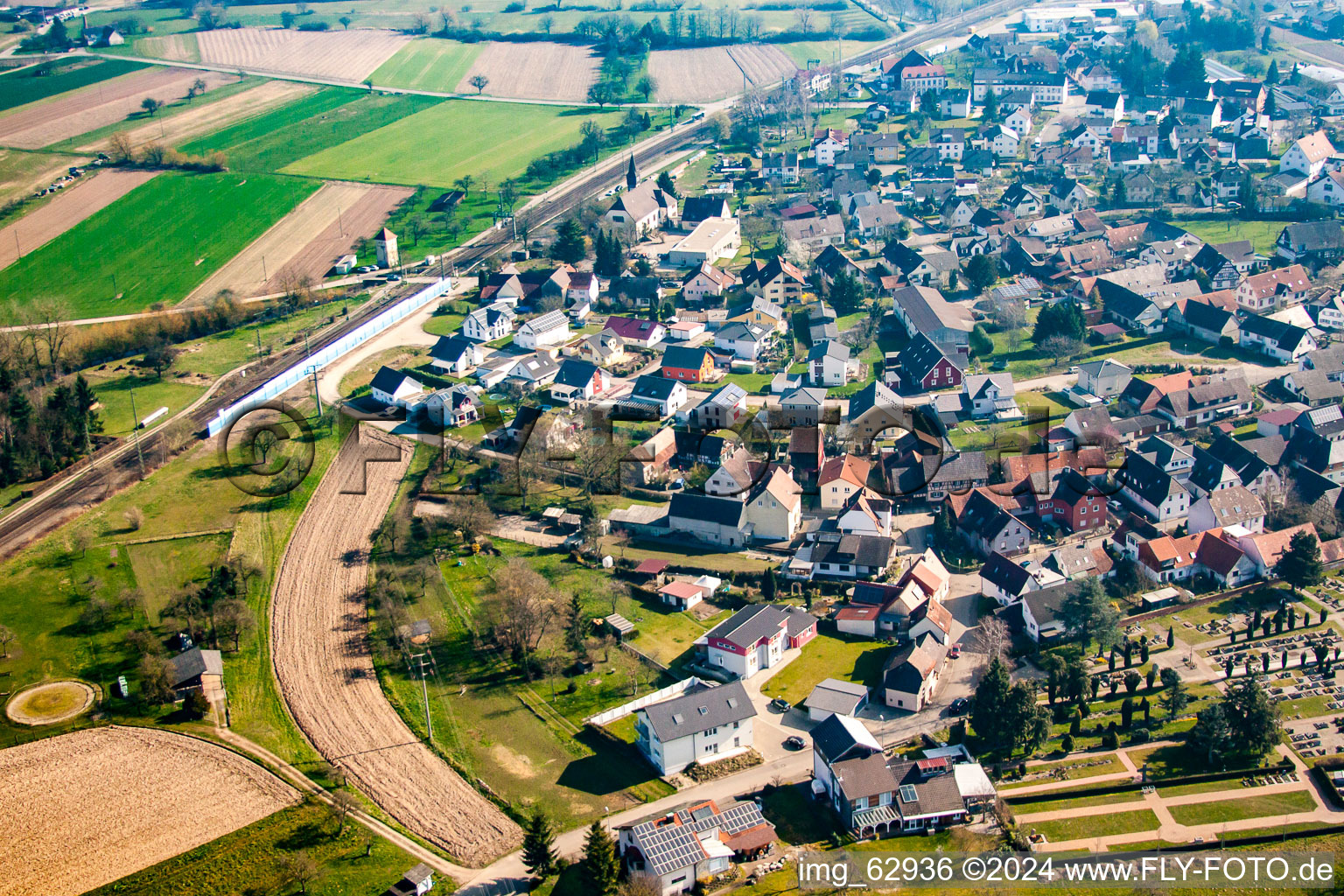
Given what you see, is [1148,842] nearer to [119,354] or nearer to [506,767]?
[506,767]

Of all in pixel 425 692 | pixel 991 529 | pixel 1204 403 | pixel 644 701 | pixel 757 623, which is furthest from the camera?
pixel 1204 403

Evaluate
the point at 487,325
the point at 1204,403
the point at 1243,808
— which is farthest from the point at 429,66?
the point at 1243,808

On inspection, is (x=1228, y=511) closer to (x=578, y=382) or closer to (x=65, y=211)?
(x=578, y=382)

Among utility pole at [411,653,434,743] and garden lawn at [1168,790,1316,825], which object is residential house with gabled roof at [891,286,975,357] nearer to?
garden lawn at [1168,790,1316,825]

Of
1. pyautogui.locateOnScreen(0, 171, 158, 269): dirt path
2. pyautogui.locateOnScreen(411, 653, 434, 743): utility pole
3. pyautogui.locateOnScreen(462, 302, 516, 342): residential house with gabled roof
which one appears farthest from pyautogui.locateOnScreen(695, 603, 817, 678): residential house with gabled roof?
pyautogui.locateOnScreen(0, 171, 158, 269): dirt path

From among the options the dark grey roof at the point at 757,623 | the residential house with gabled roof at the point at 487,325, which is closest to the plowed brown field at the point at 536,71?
the residential house with gabled roof at the point at 487,325
